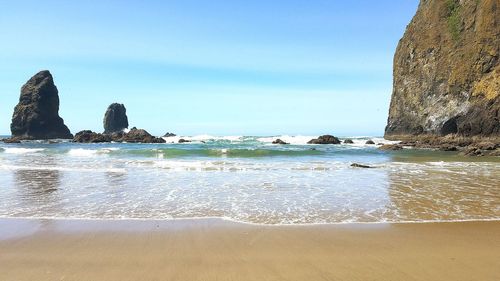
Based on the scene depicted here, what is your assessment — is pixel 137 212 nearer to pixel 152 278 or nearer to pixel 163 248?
pixel 163 248

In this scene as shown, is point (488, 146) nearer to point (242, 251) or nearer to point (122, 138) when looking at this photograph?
point (242, 251)

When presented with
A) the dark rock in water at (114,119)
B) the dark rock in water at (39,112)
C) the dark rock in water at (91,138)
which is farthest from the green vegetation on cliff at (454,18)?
the dark rock in water at (114,119)

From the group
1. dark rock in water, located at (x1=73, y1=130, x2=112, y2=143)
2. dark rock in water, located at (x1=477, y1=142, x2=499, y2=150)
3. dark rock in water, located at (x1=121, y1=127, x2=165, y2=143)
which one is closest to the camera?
dark rock in water, located at (x1=477, y1=142, x2=499, y2=150)

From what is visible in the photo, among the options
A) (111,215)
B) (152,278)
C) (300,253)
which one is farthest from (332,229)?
(111,215)

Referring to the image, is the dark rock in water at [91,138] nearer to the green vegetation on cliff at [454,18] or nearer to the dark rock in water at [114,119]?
the dark rock in water at [114,119]

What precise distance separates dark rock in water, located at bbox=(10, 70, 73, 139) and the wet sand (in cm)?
8375

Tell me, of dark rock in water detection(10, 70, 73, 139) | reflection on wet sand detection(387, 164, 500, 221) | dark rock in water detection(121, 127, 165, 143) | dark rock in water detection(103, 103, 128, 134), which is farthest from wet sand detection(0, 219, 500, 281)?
dark rock in water detection(103, 103, 128, 134)

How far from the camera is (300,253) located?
5344mm

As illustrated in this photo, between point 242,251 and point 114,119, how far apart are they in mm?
104949

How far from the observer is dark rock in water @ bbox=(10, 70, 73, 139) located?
80494 millimetres

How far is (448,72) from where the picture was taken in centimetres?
4709

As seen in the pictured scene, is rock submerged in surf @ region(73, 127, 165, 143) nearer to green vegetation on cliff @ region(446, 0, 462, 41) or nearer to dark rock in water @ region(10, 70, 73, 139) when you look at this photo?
dark rock in water @ region(10, 70, 73, 139)

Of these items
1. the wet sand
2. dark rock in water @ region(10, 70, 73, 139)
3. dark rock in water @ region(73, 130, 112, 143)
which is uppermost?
dark rock in water @ region(10, 70, 73, 139)

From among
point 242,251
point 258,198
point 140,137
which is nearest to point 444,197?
point 258,198
